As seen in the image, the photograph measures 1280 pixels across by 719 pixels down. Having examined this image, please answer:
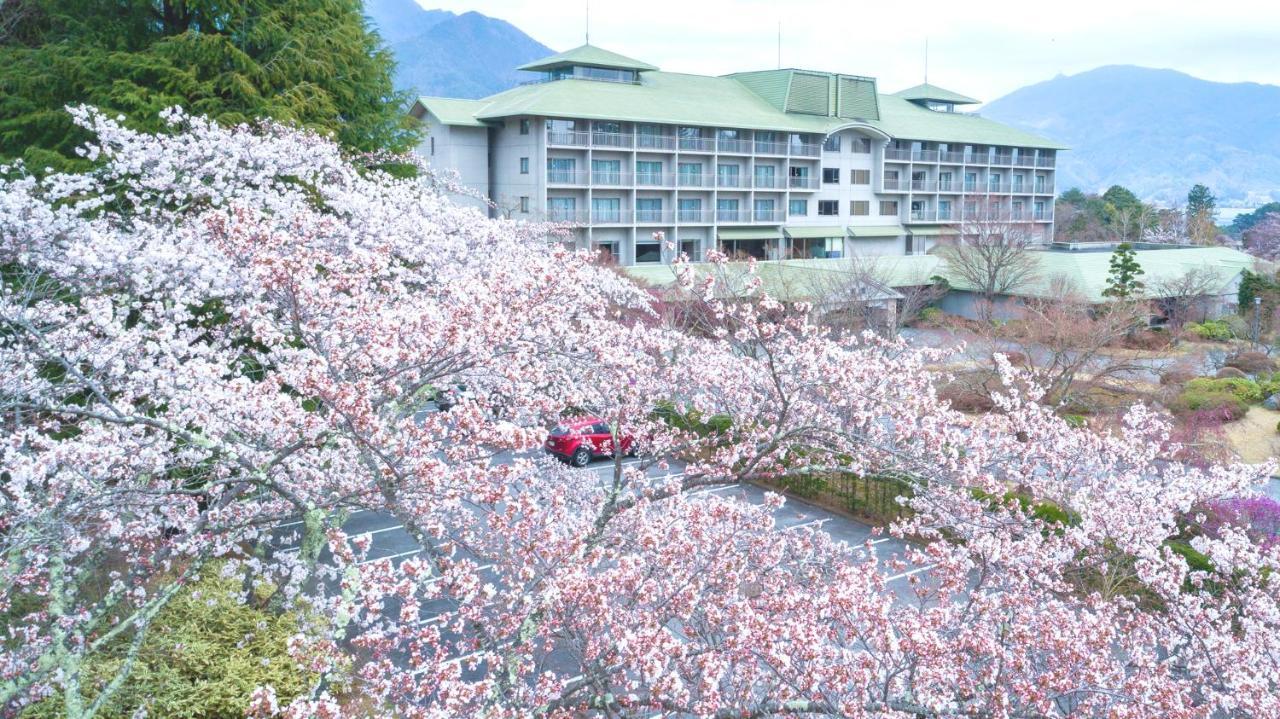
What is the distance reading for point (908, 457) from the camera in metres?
7.70

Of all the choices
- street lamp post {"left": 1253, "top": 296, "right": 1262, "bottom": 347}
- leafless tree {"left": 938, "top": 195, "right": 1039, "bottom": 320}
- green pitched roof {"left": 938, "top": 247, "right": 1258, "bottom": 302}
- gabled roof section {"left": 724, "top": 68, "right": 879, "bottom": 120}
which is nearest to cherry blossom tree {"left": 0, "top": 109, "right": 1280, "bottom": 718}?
street lamp post {"left": 1253, "top": 296, "right": 1262, "bottom": 347}

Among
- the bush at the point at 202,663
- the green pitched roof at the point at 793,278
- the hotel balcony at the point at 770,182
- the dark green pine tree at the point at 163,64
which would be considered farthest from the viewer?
the hotel balcony at the point at 770,182

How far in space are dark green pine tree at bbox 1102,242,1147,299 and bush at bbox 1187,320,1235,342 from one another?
97.3 inches

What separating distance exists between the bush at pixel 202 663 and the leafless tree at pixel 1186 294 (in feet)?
109

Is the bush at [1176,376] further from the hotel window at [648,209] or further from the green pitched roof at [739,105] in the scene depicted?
the green pitched roof at [739,105]

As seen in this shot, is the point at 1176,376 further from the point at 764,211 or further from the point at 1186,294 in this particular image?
the point at 764,211

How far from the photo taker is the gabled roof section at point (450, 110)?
130 feet

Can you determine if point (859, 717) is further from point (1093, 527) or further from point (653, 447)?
point (1093, 527)

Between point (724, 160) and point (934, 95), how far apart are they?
22373 mm

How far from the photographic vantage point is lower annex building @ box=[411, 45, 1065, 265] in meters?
38.8

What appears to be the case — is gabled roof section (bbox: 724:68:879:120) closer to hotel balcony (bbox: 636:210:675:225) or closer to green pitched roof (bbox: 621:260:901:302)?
hotel balcony (bbox: 636:210:675:225)

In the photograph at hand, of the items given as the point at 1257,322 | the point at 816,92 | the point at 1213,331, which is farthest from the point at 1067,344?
the point at 816,92

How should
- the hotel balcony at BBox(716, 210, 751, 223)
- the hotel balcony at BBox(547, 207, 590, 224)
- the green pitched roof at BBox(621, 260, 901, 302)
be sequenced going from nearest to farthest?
1. the green pitched roof at BBox(621, 260, 901, 302)
2. the hotel balcony at BBox(547, 207, 590, 224)
3. the hotel balcony at BBox(716, 210, 751, 223)

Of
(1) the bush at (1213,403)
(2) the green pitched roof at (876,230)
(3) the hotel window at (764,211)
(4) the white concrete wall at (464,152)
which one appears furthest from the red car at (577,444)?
(2) the green pitched roof at (876,230)
